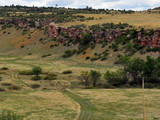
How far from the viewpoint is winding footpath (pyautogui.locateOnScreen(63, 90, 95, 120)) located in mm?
23870

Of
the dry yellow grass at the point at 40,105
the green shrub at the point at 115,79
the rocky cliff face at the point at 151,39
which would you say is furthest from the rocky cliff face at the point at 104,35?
the dry yellow grass at the point at 40,105

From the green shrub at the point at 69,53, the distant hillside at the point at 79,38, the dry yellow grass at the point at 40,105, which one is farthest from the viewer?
the green shrub at the point at 69,53

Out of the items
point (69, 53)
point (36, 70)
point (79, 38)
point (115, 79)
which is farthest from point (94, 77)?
point (79, 38)

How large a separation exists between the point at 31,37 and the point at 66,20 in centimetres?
1233

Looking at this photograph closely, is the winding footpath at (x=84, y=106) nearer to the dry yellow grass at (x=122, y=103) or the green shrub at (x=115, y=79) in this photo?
the dry yellow grass at (x=122, y=103)

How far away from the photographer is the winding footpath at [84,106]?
2387 cm

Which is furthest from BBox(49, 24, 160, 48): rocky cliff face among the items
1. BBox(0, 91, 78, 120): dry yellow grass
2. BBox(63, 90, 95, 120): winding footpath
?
BBox(0, 91, 78, 120): dry yellow grass

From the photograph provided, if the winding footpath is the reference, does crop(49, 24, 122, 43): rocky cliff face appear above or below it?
above

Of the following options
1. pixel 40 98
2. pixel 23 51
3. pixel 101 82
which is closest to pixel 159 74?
pixel 101 82

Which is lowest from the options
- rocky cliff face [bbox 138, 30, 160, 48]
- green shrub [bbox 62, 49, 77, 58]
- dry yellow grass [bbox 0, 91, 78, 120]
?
green shrub [bbox 62, 49, 77, 58]

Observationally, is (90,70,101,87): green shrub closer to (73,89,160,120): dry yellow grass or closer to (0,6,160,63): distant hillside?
(73,89,160,120): dry yellow grass

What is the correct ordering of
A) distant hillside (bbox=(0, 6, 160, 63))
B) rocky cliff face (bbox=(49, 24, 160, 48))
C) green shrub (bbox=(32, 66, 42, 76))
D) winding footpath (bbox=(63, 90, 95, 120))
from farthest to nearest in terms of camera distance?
distant hillside (bbox=(0, 6, 160, 63))
rocky cliff face (bbox=(49, 24, 160, 48))
green shrub (bbox=(32, 66, 42, 76))
winding footpath (bbox=(63, 90, 95, 120))

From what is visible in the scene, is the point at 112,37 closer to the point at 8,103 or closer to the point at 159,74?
the point at 159,74

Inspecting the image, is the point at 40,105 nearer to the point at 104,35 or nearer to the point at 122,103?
the point at 122,103
